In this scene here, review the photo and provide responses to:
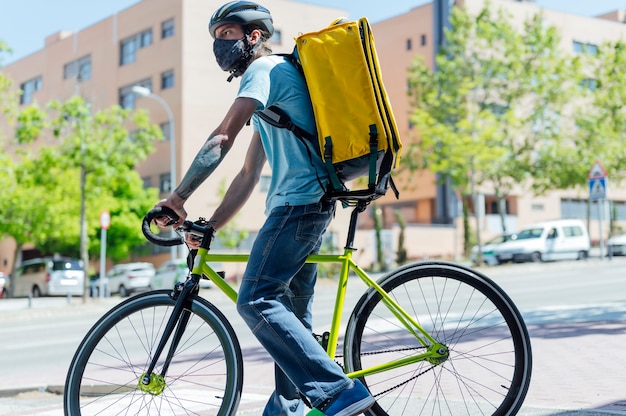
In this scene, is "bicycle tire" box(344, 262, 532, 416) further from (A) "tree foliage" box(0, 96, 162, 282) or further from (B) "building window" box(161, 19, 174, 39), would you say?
(B) "building window" box(161, 19, 174, 39)

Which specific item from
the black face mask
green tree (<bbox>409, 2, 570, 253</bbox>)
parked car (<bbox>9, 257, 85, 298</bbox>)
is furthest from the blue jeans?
green tree (<bbox>409, 2, 570, 253</bbox>)

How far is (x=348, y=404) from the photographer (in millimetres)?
3172

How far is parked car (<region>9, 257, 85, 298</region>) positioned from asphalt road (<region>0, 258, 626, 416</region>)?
1510 cm

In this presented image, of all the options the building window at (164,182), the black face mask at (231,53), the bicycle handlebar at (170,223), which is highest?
the building window at (164,182)

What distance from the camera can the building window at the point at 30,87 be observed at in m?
55.6

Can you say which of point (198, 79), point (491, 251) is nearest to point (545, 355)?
point (491, 251)

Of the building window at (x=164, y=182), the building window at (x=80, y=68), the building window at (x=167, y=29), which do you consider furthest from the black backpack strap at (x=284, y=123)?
the building window at (x=80, y=68)

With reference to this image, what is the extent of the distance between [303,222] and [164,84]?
142 feet

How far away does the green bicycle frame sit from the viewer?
344 centimetres

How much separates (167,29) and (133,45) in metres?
3.73

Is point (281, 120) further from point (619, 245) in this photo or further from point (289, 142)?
point (619, 245)

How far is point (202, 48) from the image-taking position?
145 feet

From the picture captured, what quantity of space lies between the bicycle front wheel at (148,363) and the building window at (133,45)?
44.8 metres

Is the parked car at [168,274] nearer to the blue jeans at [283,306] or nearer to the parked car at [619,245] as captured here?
the parked car at [619,245]
